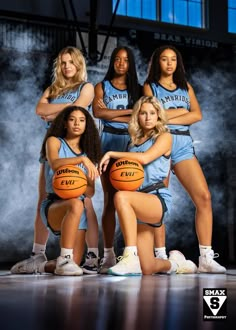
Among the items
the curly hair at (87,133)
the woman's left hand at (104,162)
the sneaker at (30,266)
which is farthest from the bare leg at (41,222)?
the woman's left hand at (104,162)

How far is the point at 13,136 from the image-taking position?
15.2 feet

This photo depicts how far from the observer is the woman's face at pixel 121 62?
3.09 m

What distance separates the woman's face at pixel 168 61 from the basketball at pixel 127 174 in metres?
0.67

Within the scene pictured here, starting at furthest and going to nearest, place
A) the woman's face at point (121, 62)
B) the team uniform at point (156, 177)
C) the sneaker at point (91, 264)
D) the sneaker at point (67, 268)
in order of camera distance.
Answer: the woman's face at point (121, 62) → the sneaker at point (91, 264) → the team uniform at point (156, 177) → the sneaker at point (67, 268)

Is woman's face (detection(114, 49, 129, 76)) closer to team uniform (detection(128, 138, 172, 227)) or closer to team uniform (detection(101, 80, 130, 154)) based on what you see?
team uniform (detection(101, 80, 130, 154))

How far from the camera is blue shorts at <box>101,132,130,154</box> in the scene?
3102 mm

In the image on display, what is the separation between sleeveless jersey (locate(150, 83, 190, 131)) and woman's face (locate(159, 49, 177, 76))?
90 millimetres

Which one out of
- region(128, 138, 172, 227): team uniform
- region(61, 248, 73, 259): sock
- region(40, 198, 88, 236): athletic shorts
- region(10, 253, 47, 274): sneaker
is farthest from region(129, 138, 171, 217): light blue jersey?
region(10, 253, 47, 274): sneaker

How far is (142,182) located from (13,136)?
215 centimetres

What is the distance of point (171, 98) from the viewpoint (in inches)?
123

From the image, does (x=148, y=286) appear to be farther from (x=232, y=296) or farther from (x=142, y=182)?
(x=142, y=182)

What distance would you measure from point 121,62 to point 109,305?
5.68 ft

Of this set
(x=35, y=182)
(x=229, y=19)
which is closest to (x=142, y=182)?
(x=35, y=182)

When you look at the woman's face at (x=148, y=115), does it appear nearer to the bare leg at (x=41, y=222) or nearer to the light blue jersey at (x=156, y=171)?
the light blue jersey at (x=156, y=171)
